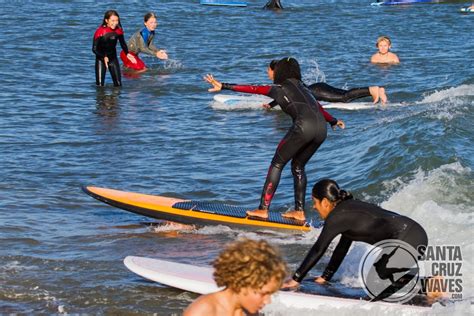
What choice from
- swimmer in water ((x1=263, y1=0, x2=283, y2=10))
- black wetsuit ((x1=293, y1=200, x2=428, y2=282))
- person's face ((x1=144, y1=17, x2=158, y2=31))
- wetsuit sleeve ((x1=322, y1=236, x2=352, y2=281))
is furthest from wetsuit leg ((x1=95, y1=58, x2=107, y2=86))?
swimmer in water ((x1=263, y1=0, x2=283, y2=10))

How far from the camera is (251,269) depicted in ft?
13.2

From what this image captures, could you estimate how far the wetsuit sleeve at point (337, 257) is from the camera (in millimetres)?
7648

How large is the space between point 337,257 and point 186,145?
22.9ft

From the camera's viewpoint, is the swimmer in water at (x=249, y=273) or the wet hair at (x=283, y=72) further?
the wet hair at (x=283, y=72)

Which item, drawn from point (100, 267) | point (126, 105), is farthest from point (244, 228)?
point (126, 105)

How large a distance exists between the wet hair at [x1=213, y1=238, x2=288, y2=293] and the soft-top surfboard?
5.65 meters

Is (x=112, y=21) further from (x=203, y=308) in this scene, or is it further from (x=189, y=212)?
(x=203, y=308)

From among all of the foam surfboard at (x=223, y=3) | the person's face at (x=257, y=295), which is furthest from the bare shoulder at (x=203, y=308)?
the foam surfboard at (x=223, y=3)

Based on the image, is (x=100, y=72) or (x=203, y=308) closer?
(x=203, y=308)

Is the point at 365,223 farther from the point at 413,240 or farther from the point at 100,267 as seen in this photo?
the point at 100,267

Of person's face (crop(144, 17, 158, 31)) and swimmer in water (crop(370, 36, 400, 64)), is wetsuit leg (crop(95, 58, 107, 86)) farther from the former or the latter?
swimmer in water (crop(370, 36, 400, 64))

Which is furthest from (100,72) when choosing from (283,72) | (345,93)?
(283,72)

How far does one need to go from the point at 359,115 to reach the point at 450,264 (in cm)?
831

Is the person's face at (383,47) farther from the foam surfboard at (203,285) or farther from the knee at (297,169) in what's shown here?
the foam surfboard at (203,285)
